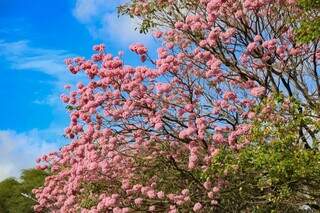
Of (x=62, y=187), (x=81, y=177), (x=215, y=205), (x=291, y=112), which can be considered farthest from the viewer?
(x=62, y=187)

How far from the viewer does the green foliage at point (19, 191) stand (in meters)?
52.8

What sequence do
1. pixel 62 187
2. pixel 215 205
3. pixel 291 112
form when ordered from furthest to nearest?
pixel 62 187, pixel 215 205, pixel 291 112

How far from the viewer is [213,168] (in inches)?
572

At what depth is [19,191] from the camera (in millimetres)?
56000

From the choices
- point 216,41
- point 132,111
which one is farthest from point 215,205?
point 216,41

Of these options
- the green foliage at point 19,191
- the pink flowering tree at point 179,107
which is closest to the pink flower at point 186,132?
the pink flowering tree at point 179,107

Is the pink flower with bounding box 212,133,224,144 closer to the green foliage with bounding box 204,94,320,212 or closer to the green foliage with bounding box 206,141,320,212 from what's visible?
the green foliage with bounding box 204,94,320,212

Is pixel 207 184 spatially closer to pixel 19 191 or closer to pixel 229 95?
pixel 229 95

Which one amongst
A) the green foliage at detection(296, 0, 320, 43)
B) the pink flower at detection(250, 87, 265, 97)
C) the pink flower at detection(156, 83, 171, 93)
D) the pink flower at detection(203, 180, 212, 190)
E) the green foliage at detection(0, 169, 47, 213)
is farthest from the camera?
the green foliage at detection(0, 169, 47, 213)

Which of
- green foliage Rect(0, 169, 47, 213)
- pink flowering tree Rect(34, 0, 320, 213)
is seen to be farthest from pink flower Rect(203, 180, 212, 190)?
green foliage Rect(0, 169, 47, 213)

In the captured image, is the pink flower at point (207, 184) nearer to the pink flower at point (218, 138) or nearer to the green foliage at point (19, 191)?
the pink flower at point (218, 138)

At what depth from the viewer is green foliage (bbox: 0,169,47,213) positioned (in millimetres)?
52750

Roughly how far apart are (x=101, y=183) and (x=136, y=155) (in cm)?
124

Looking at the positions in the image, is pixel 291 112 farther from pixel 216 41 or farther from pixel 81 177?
pixel 81 177
